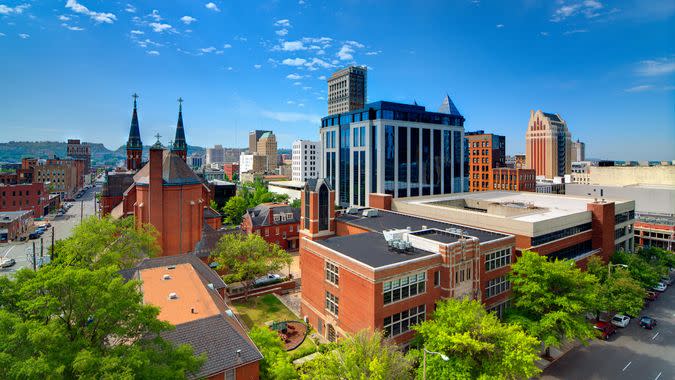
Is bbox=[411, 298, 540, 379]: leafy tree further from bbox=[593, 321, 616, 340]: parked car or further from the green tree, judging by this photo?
the green tree

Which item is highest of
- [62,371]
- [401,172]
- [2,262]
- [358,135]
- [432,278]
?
[358,135]

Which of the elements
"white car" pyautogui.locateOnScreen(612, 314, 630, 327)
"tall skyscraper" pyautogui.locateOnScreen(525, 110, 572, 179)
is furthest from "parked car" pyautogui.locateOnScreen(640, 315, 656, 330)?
"tall skyscraper" pyautogui.locateOnScreen(525, 110, 572, 179)

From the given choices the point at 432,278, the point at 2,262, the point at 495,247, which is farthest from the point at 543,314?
the point at 2,262

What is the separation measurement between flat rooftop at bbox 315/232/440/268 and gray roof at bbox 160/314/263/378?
41.1 feet

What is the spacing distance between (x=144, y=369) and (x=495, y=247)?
35004mm

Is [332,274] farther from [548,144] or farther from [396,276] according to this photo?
[548,144]

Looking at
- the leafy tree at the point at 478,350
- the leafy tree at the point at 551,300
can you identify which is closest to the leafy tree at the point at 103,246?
the leafy tree at the point at 478,350

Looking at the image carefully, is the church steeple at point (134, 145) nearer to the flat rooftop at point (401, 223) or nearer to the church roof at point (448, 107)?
the flat rooftop at point (401, 223)

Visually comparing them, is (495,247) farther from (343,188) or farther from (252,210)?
(343,188)

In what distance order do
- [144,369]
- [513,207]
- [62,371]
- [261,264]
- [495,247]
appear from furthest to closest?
[513,207], [261,264], [495,247], [144,369], [62,371]

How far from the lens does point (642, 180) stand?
377 feet

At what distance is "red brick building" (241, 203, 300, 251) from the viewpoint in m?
71.9

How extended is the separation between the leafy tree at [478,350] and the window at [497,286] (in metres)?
12.8

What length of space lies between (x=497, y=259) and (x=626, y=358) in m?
14.5
